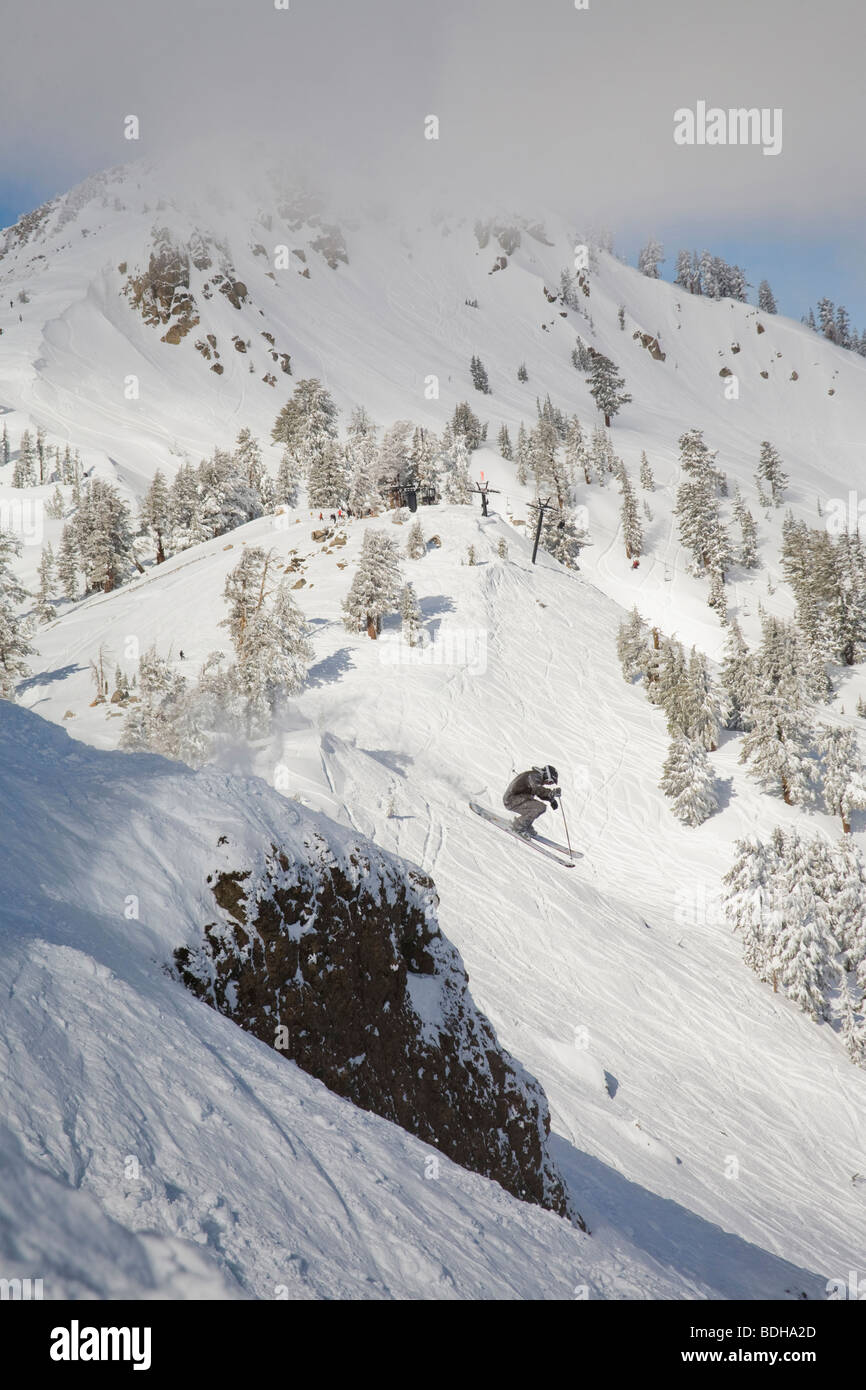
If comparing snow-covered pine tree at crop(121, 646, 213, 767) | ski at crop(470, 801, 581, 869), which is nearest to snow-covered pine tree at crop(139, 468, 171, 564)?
snow-covered pine tree at crop(121, 646, 213, 767)

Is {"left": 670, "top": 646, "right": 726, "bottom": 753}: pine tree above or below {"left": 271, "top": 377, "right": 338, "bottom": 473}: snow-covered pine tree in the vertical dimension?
below

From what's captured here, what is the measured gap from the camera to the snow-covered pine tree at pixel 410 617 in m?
38.8

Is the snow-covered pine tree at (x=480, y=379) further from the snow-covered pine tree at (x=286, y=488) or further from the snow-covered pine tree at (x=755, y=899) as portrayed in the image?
the snow-covered pine tree at (x=755, y=899)

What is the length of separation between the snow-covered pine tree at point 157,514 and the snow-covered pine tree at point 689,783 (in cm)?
4405

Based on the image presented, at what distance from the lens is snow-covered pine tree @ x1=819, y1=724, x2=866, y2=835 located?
32.5 metres

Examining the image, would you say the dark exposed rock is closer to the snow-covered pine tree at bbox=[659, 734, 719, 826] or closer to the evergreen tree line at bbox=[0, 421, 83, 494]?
the snow-covered pine tree at bbox=[659, 734, 719, 826]

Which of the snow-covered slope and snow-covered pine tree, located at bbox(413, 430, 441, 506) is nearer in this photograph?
the snow-covered slope

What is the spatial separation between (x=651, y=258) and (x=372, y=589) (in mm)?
200712

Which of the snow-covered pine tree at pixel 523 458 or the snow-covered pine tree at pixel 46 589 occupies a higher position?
the snow-covered pine tree at pixel 523 458

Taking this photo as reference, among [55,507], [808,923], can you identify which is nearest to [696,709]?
[808,923]

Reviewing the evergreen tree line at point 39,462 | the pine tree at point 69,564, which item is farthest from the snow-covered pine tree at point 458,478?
the evergreen tree line at point 39,462

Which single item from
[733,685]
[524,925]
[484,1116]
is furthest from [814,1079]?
[733,685]

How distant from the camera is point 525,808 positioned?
25.0 m

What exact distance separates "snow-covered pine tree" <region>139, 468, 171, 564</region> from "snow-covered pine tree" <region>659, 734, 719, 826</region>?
4405 cm
